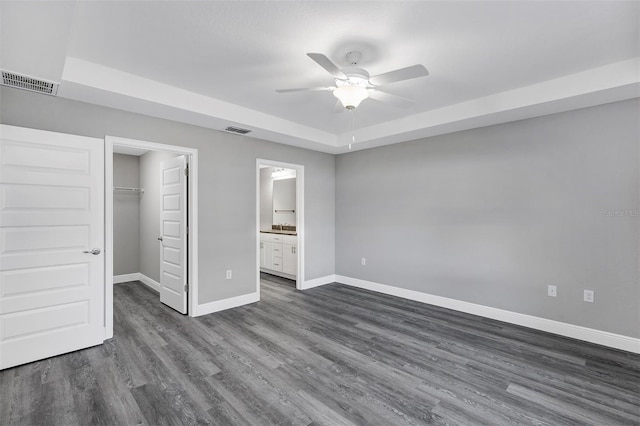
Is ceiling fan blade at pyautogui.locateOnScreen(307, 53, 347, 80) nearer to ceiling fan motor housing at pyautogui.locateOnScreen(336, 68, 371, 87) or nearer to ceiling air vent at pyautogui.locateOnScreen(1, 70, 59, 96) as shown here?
ceiling fan motor housing at pyautogui.locateOnScreen(336, 68, 371, 87)

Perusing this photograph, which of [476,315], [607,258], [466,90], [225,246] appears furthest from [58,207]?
[607,258]

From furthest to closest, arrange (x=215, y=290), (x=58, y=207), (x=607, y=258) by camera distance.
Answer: (x=215, y=290) < (x=607, y=258) < (x=58, y=207)

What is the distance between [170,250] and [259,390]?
266cm

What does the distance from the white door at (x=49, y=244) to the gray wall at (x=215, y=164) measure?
0.80ft

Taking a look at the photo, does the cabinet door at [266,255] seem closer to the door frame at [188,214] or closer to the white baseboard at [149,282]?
the white baseboard at [149,282]

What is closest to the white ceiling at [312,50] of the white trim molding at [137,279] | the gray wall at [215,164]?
the gray wall at [215,164]

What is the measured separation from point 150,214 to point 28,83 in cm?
314

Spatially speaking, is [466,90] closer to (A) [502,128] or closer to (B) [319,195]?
(A) [502,128]

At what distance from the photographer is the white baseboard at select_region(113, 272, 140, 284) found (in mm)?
5629

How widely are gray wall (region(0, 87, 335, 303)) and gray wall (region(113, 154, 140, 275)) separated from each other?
9.05 ft

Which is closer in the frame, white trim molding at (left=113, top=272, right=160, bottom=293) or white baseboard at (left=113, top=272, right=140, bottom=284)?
white trim molding at (left=113, top=272, right=160, bottom=293)

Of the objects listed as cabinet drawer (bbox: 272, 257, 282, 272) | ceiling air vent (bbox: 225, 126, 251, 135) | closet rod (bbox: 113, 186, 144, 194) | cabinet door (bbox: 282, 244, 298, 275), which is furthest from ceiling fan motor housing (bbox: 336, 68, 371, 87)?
closet rod (bbox: 113, 186, 144, 194)

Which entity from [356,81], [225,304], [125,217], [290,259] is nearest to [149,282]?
[125,217]

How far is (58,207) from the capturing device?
111 inches
